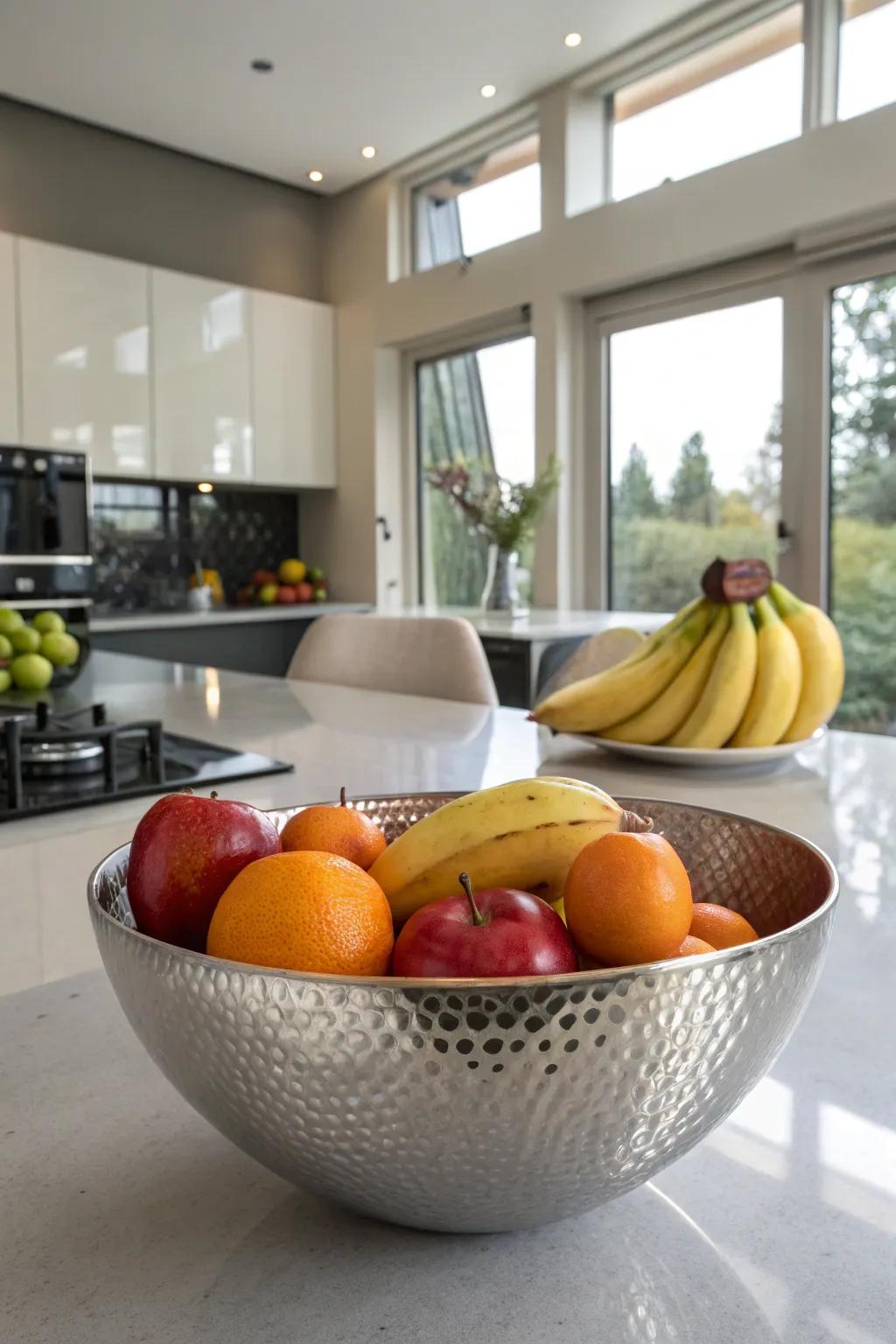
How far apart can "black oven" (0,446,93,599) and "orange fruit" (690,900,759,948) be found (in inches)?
141

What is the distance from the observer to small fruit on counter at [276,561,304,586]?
489 cm

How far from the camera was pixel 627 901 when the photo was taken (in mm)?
333

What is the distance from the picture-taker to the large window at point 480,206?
4.37 m

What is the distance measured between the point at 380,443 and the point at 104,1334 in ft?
15.7

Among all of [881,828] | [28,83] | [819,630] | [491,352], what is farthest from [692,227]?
[881,828]

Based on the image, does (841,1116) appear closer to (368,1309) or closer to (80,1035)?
(368,1309)

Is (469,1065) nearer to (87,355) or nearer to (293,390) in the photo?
(87,355)

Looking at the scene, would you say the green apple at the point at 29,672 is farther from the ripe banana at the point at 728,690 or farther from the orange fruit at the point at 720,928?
the orange fruit at the point at 720,928

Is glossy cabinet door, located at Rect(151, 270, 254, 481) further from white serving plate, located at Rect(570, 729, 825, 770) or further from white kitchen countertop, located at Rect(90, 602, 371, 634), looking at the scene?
white serving plate, located at Rect(570, 729, 825, 770)

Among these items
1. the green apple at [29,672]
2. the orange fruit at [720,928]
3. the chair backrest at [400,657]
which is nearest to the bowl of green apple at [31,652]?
the green apple at [29,672]

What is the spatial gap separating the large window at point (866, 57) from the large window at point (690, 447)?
0.63m

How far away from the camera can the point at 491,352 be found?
462 cm

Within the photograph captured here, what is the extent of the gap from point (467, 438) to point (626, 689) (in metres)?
3.86

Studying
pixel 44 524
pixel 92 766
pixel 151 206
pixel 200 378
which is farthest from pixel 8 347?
pixel 92 766
